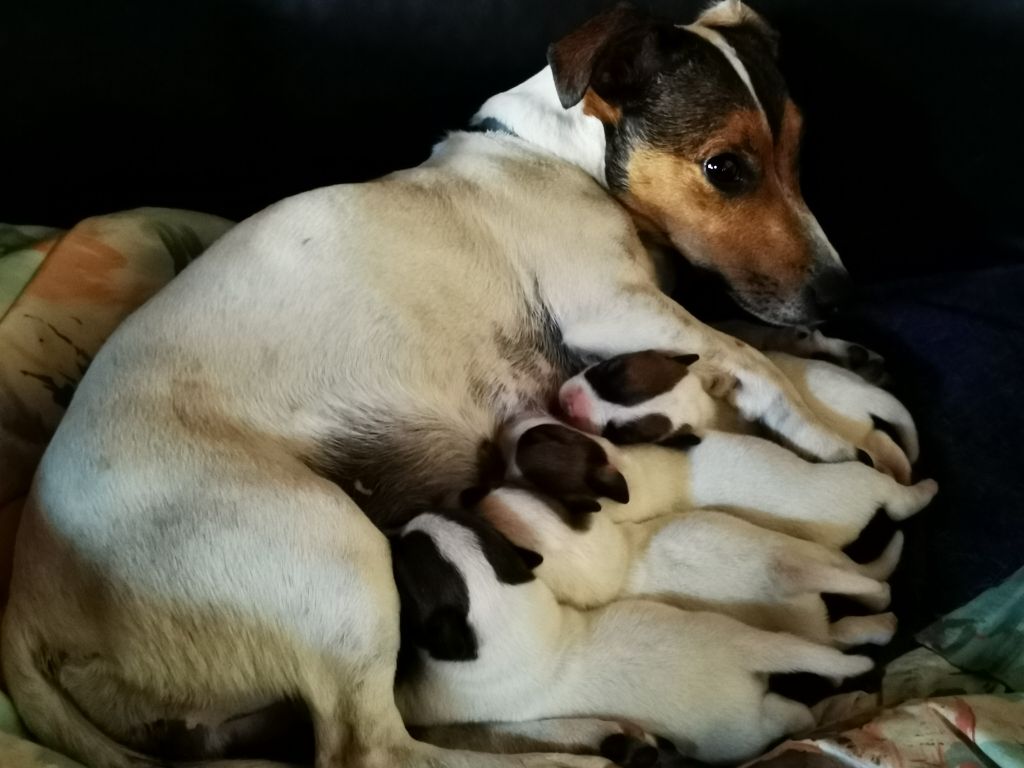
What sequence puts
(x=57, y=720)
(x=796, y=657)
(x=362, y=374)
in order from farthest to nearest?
(x=362, y=374)
(x=796, y=657)
(x=57, y=720)

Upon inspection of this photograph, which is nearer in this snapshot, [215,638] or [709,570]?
[215,638]

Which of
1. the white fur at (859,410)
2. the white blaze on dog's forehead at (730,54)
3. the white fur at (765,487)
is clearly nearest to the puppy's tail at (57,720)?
the white fur at (765,487)

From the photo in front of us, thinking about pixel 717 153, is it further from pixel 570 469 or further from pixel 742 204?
pixel 570 469

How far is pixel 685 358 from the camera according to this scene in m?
2.12

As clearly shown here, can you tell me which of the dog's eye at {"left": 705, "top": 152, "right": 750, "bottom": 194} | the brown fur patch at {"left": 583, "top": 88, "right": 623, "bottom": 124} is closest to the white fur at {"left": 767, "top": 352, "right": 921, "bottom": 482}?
the dog's eye at {"left": 705, "top": 152, "right": 750, "bottom": 194}

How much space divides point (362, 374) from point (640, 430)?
0.57 m

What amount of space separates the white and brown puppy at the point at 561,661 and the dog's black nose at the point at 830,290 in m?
0.78

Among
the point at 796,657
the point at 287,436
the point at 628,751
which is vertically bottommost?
the point at 628,751

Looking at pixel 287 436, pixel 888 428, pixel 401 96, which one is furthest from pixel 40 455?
pixel 888 428

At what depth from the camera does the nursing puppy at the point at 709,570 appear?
1.86 m

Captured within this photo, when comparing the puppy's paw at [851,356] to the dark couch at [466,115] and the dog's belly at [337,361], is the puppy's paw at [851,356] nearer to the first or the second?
the dark couch at [466,115]

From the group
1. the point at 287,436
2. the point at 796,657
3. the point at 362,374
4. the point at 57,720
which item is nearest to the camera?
the point at 57,720

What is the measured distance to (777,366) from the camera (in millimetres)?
2307

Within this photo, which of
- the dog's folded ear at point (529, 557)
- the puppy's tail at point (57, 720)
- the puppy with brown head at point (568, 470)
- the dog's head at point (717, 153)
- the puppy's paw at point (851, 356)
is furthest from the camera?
the puppy's paw at point (851, 356)
